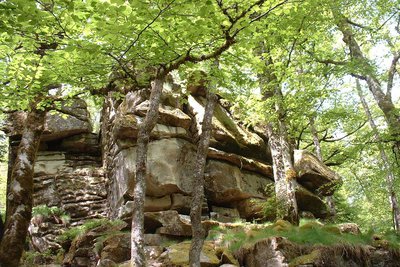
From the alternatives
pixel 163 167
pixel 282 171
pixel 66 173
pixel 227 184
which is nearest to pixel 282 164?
pixel 282 171

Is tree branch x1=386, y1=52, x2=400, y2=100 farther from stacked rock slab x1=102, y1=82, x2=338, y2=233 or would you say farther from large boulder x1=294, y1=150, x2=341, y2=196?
large boulder x1=294, y1=150, x2=341, y2=196

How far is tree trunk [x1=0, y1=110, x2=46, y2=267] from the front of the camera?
5.96 m

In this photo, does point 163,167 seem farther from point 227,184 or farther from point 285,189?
point 285,189

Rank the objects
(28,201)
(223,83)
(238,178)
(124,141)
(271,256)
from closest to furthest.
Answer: (28,201) < (223,83) < (271,256) < (124,141) < (238,178)

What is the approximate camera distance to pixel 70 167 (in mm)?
17875

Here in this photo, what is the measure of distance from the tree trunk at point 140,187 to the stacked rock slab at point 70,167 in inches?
228

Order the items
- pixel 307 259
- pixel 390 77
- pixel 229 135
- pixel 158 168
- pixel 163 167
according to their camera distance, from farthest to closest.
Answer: pixel 229 135, pixel 163 167, pixel 158 168, pixel 390 77, pixel 307 259

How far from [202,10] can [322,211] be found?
15.2 meters

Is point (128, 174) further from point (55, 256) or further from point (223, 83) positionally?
point (223, 83)

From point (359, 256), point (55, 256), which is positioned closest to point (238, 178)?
point (359, 256)

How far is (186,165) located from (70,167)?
22.4 ft

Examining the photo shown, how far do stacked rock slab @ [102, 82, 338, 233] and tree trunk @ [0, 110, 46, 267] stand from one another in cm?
665

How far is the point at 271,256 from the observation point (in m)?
8.86

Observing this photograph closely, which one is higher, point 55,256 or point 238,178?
point 238,178
